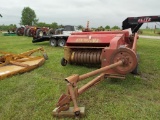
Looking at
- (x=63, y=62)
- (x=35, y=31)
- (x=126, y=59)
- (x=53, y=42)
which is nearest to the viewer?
(x=126, y=59)

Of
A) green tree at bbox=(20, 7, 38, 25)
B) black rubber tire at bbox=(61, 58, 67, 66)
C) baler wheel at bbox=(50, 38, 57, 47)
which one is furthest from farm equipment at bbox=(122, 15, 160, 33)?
green tree at bbox=(20, 7, 38, 25)

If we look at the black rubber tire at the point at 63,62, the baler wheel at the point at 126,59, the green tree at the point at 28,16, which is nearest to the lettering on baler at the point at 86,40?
the black rubber tire at the point at 63,62

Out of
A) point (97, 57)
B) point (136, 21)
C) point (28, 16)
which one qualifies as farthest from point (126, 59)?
point (28, 16)

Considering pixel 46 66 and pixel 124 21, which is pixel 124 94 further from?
pixel 124 21

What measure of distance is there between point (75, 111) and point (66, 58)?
298cm

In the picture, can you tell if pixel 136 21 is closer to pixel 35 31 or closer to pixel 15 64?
pixel 15 64

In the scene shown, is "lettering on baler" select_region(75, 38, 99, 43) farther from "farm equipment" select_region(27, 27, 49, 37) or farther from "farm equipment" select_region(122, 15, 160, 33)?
"farm equipment" select_region(27, 27, 49, 37)

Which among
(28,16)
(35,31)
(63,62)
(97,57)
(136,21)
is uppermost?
(28,16)

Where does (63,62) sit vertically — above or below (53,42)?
below

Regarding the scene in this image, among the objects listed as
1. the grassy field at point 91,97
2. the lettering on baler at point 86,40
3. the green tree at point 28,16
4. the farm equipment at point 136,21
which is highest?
the green tree at point 28,16

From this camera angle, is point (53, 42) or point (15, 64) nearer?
point (15, 64)

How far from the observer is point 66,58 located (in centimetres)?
598

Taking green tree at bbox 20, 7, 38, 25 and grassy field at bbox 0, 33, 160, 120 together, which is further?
green tree at bbox 20, 7, 38, 25

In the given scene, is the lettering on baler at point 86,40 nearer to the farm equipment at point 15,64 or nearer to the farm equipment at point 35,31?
the farm equipment at point 15,64
